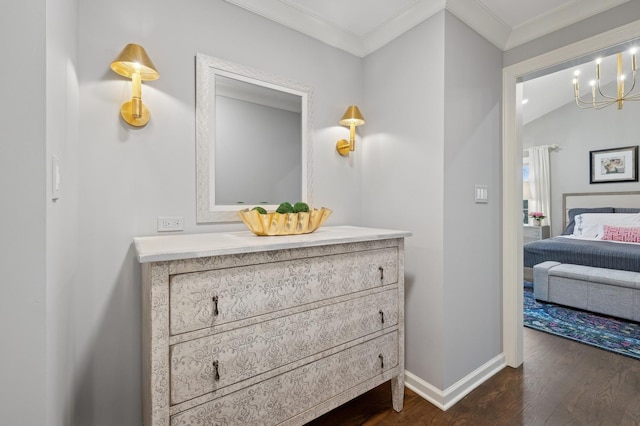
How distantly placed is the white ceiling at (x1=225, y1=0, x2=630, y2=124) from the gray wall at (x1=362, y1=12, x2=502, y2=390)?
0.08 metres

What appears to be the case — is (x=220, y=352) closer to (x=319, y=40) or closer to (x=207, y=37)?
(x=207, y=37)

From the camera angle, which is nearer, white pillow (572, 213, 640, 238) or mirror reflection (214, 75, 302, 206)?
mirror reflection (214, 75, 302, 206)

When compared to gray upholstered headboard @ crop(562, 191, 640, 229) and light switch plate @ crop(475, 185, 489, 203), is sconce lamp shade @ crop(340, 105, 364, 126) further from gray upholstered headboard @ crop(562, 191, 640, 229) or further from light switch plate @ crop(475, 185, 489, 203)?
gray upholstered headboard @ crop(562, 191, 640, 229)

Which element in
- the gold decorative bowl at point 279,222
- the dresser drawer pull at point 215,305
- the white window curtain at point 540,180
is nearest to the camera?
the dresser drawer pull at point 215,305

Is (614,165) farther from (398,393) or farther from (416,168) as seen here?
(398,393)

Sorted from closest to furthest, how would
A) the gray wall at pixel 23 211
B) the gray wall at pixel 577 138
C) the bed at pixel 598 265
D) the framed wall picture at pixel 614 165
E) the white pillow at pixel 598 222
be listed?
the gray wall at pixel 23 211 → the bed at pixel 598 265 → the white pillow at pixel 598 222 → the framed wall picture at pixel 614 165 → the gray wall at pixel 577 138

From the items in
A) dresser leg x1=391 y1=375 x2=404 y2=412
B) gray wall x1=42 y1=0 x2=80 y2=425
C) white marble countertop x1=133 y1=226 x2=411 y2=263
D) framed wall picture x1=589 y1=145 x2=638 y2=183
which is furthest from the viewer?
framed wall picture x1=589 y1=145 x2=638 y2=183

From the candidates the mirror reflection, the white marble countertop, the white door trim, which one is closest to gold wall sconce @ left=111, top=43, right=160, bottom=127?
the mirror reflection

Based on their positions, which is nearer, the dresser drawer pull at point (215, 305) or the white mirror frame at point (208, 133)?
the dresser drawer pull at point (215, 305)

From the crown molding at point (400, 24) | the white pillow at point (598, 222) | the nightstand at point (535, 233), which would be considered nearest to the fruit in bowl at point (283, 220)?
the crown molding at point (400, 24)

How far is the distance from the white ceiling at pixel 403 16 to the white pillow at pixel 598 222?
4.23m

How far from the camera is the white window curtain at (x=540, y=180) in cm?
588

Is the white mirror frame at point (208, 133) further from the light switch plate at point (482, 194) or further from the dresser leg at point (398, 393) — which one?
the light switch plate at point (482, 194)

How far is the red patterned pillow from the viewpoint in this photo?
4242 mm
